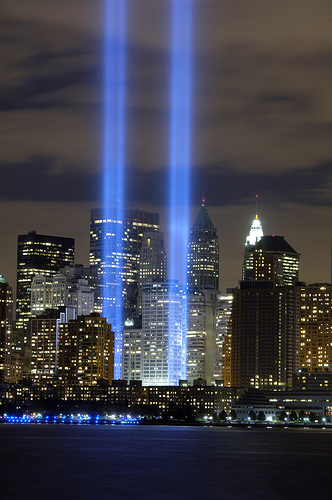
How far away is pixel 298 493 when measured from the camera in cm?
10638

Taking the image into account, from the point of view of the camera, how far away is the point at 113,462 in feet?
451

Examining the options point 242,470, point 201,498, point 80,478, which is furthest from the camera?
point 242,470

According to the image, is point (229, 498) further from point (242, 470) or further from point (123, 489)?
point (242, 470)

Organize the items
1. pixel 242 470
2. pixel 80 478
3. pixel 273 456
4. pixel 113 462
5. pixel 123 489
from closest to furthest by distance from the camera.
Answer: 1. pixel 123 489
2. pixel 80 478
3. pixel 242 470
4. pixel 113 462
5. pixel 273 456

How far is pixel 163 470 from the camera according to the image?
127500 millimetres

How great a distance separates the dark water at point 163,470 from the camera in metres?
105

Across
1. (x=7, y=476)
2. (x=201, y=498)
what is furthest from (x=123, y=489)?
(x=7, y=476)

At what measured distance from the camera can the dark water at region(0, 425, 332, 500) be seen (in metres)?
105

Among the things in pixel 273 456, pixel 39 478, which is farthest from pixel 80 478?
pixel 273 456

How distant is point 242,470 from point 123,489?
989 inches

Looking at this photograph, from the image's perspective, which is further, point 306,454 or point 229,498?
point 306,454

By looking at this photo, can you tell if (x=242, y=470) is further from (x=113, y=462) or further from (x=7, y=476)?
(x=7, y=476)

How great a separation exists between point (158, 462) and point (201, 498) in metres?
38.6

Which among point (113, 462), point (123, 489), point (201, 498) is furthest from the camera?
point (113, 462)
